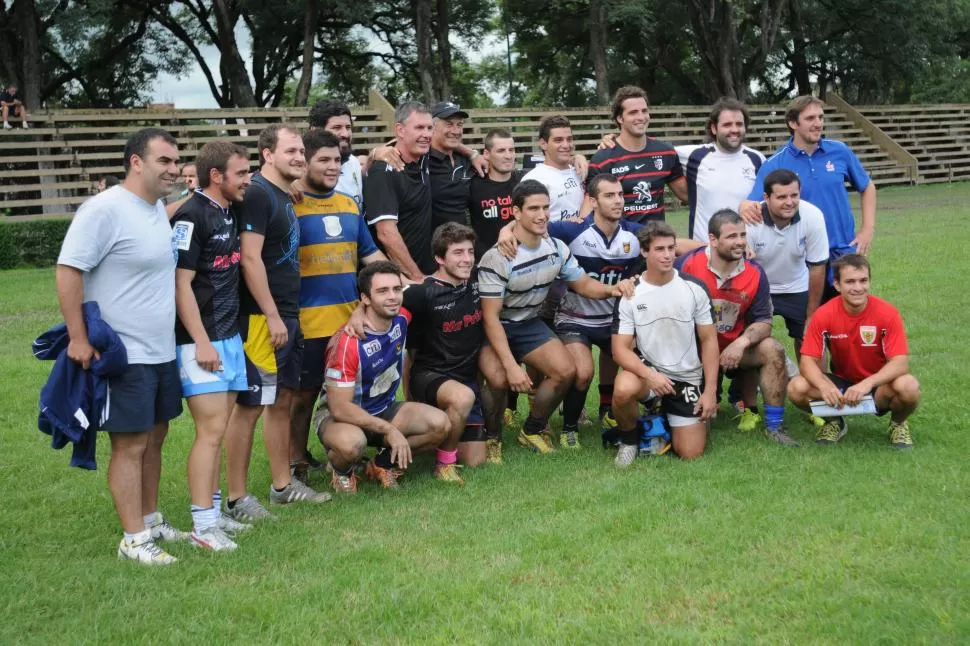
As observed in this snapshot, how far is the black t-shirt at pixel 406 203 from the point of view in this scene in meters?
6.78

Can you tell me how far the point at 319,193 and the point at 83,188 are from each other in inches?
729

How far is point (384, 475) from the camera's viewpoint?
623 centimetres

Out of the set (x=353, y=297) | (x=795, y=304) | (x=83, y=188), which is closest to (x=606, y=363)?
(x=795, y=304)

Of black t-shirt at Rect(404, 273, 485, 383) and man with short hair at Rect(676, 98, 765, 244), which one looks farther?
man with short hair at Rect(676, 98, 765, 244)

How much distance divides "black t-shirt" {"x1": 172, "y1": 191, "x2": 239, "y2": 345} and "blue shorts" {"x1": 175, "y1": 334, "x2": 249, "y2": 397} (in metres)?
0.05

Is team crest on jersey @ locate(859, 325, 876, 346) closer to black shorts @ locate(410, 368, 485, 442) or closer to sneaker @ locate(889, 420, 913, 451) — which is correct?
sneaker @ locate(889, 420, 913, 451)

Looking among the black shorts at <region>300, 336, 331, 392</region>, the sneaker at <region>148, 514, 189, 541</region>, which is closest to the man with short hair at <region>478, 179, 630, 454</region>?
the black shorts at <region>300, 336, 331, 392</region>

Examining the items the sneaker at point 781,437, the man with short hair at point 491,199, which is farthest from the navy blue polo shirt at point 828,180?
the man with short hair at point 491,199

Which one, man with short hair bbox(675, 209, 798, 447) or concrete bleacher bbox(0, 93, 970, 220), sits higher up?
concrete bleacher bbox(0, 93, 970, 220)

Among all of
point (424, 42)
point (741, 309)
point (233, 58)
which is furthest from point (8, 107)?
point (741, 309)

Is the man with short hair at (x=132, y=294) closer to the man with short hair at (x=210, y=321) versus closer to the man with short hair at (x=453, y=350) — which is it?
the man with short hair at (x=210, y=321)

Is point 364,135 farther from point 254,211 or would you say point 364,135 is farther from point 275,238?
point 254,211

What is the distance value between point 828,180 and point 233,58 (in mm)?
25510

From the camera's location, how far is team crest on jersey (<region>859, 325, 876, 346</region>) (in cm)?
637
